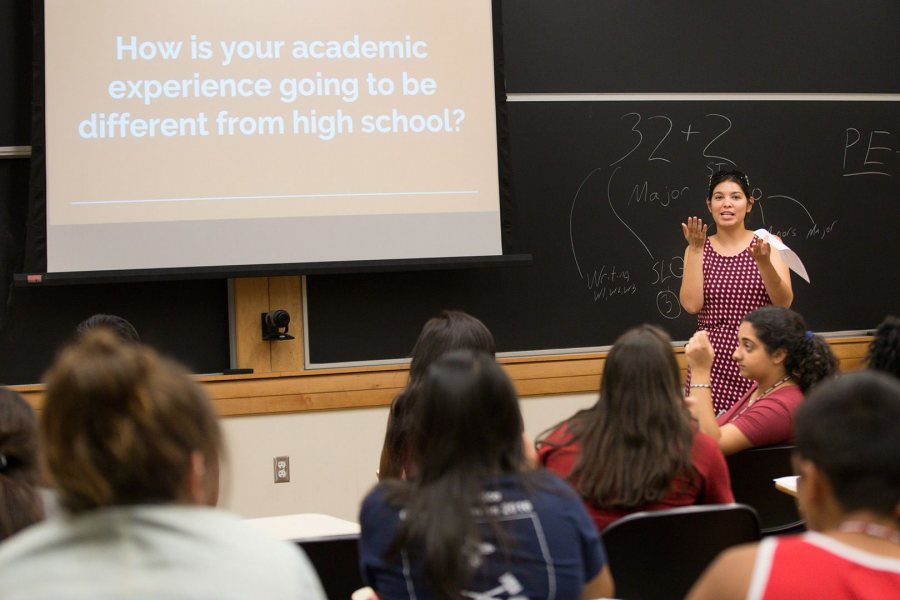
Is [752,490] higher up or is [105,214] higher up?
[105,214]

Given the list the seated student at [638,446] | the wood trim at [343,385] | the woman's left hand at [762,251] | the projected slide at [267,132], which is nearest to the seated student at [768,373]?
the seated student at [638,446]

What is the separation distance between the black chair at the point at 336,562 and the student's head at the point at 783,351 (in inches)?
62.1

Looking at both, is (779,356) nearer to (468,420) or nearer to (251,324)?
(468,420)

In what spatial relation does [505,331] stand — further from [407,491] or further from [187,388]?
[187,388]

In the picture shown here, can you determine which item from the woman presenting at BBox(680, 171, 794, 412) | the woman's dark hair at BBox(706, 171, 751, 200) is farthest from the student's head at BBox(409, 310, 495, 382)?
the woman's dark hair at BBox(706, 171, 751, 200)

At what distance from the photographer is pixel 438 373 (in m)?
1.60

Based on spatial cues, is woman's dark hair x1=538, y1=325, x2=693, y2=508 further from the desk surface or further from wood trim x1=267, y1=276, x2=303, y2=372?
wood trim x1=267, y1=276, x2=303, y2=372

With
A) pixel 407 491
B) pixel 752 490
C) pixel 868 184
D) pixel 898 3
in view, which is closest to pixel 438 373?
pixel 407 491

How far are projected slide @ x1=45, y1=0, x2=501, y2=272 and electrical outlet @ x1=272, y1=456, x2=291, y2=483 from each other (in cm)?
87

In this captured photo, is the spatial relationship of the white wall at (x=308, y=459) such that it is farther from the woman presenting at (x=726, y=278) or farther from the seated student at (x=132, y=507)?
the seated student at (x=132, y=507)

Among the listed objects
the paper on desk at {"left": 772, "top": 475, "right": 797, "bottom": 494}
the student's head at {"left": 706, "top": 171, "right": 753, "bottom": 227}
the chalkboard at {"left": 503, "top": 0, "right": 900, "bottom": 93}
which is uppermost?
the chalkboard at {"left": 503, "top": 0, "right": 900, "bottom": 93}

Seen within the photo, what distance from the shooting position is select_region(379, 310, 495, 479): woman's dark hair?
Result: 2521 mm

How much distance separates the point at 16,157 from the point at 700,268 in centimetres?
300

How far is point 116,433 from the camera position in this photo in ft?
3.48
